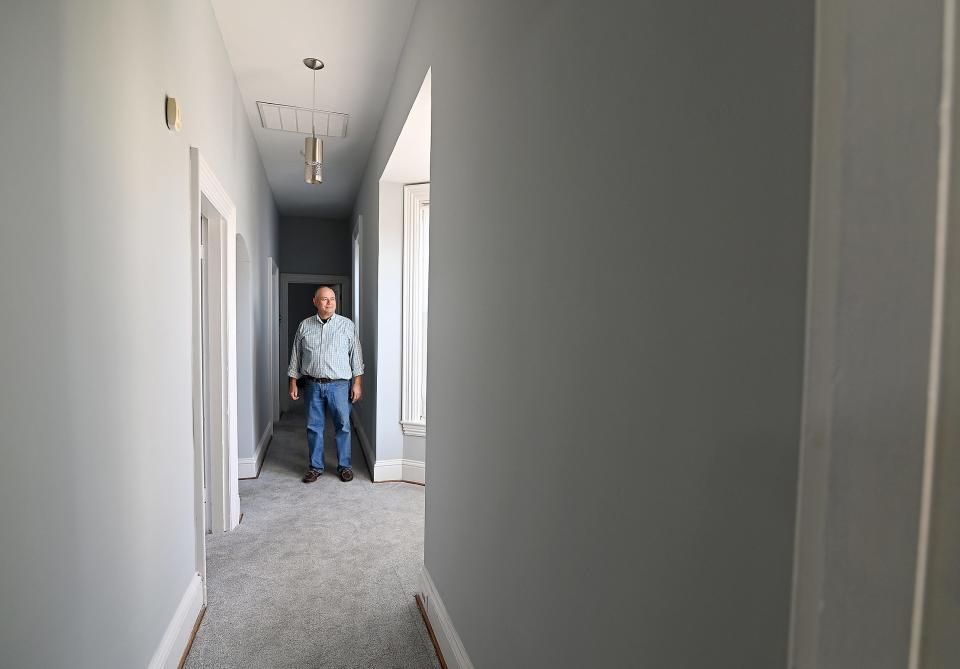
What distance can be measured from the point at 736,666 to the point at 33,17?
1.54m

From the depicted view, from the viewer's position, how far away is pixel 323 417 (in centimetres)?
445

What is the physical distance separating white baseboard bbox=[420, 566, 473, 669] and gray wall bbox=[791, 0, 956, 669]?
5.22 ft

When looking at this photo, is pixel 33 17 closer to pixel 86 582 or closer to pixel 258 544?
pixel 86 582

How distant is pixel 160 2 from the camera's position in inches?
72.4

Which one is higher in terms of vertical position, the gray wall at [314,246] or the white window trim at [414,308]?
the gray wall at [314,246]

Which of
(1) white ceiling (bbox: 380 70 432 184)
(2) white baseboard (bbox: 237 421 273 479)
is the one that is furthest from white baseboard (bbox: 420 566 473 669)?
(2) white baseboard (bbox: 237 421 273 479)

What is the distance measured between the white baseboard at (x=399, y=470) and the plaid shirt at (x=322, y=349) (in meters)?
0.81

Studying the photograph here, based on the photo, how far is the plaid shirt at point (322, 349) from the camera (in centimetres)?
442

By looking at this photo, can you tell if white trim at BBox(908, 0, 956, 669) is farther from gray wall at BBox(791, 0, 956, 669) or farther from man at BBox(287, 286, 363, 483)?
man at BBox(287, 286, 363, 483)

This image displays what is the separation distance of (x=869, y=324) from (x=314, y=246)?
8563mm

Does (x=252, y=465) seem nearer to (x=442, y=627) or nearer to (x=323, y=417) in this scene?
(x=323, y=417)

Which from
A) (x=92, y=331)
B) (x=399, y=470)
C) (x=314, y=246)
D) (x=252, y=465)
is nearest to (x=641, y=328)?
(x=92, y=331)

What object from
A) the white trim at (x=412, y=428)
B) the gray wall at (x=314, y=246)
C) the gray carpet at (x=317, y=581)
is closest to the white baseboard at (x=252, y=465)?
the gray carpet at (x=317, y=581)

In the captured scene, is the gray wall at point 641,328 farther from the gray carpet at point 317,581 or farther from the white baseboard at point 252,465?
the white baseboard at point 252,465
